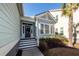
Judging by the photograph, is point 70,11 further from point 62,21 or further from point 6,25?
point 6,25

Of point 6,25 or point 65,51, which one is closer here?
point 6,25

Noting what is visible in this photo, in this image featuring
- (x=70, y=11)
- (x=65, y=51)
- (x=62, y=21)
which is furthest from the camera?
(x=70, y=11)

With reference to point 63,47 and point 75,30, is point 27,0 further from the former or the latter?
point 75,30

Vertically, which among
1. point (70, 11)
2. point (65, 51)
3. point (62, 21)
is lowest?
point (65, 51)

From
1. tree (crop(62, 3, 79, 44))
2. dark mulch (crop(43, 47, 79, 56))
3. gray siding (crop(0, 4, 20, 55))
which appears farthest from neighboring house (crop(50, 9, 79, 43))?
gray siding (crop(0, 4, 20, 55))

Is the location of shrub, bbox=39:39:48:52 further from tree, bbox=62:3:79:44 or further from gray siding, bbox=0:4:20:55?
gray siding, bbox=0:4:20:55

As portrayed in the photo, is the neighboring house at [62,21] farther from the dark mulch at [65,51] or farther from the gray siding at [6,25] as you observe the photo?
the gray siding at [6,25]

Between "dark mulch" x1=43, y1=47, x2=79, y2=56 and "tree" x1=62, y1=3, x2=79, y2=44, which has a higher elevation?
"tree" x1=62, y1=3, x2=79, y2=44

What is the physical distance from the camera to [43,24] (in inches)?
341

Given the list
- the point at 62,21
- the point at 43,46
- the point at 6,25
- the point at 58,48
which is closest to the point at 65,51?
the point at 58,48

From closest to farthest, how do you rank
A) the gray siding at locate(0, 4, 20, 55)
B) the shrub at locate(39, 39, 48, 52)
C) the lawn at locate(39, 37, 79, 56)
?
the gray siding at locate(0, 4, 20, 55), the lawn at locate(39, 37, 79, 56), the shrub at locate(39, 39, 48, 52)

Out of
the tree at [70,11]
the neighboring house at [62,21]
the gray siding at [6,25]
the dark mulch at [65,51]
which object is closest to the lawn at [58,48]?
the dark mulch at [65,51]

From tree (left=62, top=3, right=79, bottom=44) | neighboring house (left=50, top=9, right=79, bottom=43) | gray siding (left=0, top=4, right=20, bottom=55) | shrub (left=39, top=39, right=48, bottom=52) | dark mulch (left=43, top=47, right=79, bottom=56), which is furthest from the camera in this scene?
shrub (left=39, top=39, right=48, bottom=52)

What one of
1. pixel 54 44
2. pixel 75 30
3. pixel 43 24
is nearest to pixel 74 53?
pixel 54 44
